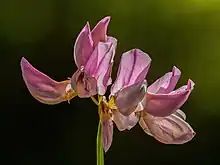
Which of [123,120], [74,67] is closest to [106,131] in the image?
[123,120]

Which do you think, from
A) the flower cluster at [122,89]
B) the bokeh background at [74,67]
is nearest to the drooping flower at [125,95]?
the flower cluster at [122,89]

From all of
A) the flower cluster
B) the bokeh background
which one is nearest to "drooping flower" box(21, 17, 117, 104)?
the flower cluster

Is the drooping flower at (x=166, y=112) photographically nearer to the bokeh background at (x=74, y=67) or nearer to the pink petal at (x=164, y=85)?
the pink petal at (x=164, y=85)

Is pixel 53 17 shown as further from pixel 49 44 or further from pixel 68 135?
pixel 68 135

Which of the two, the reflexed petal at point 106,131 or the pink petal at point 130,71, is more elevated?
the pink petal at point 130,71

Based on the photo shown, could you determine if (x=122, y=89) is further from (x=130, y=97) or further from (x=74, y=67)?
(x=74, y=67)

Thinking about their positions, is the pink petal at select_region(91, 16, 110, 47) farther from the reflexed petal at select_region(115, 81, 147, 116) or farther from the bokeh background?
the bokeh background
